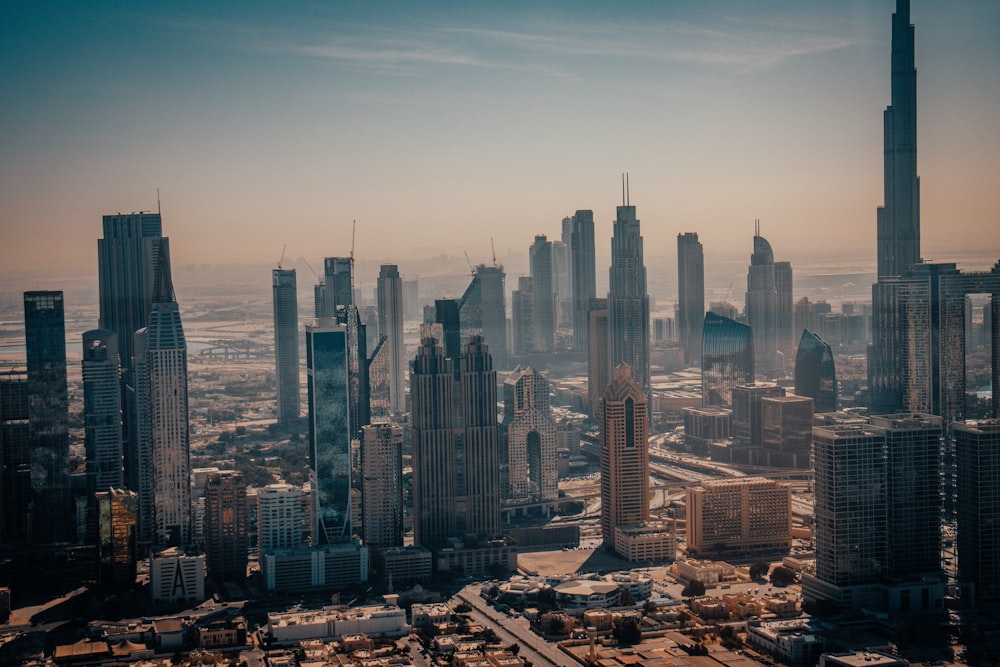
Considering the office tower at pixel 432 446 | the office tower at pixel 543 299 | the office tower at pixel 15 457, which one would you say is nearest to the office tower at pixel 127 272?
the office tower at pixel 15 457

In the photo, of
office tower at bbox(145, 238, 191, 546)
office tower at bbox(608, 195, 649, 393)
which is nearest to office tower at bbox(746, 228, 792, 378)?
office tower at bbox(608, 195, 649, 393)

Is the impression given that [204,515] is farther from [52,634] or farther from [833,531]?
[833,531]

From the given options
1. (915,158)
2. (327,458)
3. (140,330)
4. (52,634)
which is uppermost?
(915,158)

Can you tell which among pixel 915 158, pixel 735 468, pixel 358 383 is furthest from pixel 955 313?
pixel 358 383

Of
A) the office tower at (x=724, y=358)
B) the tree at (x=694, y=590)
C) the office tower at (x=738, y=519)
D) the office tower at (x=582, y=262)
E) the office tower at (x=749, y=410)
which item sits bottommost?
the tree at (x=694, y=590)

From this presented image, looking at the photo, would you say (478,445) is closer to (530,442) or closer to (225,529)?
(530,442)

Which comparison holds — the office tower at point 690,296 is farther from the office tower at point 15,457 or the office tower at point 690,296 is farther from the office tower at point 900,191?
the office tower at point 15,457

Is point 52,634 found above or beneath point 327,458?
beneath
